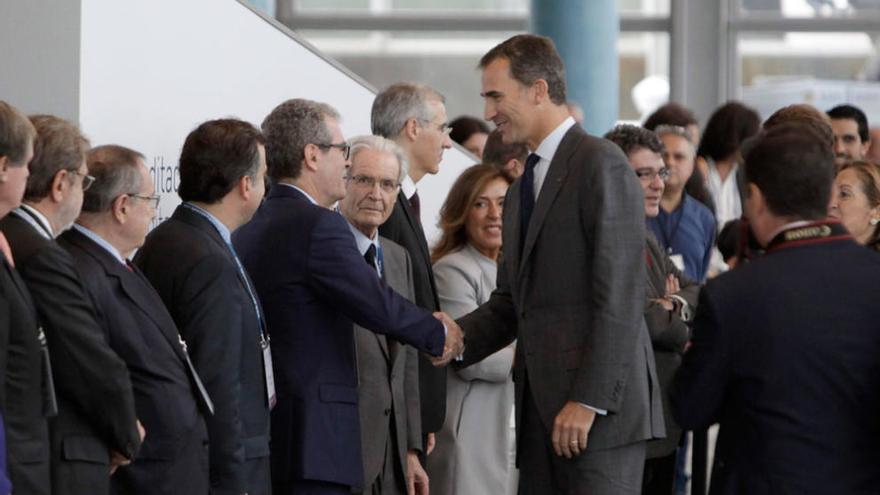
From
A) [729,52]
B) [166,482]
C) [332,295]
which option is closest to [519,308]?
[332,295]

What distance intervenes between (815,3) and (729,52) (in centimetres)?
85

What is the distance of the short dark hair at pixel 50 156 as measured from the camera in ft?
11.8

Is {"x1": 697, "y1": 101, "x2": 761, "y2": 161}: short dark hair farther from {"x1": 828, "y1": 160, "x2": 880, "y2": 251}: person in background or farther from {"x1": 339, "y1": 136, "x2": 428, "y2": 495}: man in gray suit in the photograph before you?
{"x1": 339, "y1": 136, "x2": 428, "y2": 495}: man in gray suit

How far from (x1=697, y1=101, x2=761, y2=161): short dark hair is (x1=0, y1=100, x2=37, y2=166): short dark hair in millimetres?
4870

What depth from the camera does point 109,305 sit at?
3.77 meters

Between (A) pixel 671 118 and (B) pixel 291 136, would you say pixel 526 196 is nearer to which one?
(B) pixel 291 136

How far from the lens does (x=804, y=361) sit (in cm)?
322

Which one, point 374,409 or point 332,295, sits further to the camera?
point 374,409

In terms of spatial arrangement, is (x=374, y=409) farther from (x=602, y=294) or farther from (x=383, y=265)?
(x=602, y=294)

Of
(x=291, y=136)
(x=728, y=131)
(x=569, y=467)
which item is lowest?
(x=569, y=467)

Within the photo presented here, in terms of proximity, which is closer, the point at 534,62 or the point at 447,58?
the point at 534,62

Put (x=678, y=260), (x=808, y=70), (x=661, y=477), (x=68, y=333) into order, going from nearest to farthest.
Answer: (x=68, y=333), (x=661, y=477), (x=678, y=260), (x=808, y=70)

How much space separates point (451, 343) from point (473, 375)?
32.7 inches

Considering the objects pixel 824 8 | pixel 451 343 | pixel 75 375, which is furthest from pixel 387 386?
pixel 824 8
